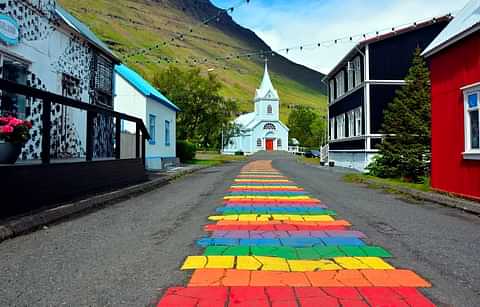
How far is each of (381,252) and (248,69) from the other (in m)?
191

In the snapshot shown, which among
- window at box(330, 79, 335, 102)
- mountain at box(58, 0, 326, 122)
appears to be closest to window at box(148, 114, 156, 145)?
mountain at box(58, 0, 326, 122)

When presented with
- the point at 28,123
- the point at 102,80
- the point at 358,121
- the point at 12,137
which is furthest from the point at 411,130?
the point at 12,137

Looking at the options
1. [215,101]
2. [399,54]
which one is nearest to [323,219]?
[399,54]

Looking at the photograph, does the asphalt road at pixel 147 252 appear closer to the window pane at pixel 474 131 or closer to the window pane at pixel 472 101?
the window pane at pixel 474 131

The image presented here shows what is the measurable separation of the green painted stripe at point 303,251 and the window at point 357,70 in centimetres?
2154

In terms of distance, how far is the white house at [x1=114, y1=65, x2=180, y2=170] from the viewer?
2162cm

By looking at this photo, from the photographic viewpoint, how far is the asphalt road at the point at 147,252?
401 cm

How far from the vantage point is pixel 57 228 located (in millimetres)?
7137

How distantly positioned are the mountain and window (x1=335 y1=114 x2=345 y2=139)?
7.82 m

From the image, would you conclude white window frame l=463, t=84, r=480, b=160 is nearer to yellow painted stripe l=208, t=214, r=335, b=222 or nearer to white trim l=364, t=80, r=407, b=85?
yellow painted stripe l=208, t=214, r=335, b=222

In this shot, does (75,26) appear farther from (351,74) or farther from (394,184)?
(351,74)

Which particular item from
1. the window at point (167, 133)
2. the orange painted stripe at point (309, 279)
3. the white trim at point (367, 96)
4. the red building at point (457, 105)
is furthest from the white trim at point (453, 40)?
the window at point (167, 133)

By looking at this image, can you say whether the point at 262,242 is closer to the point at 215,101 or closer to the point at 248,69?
the point at 215,101

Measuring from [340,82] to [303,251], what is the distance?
28516 millimetres
